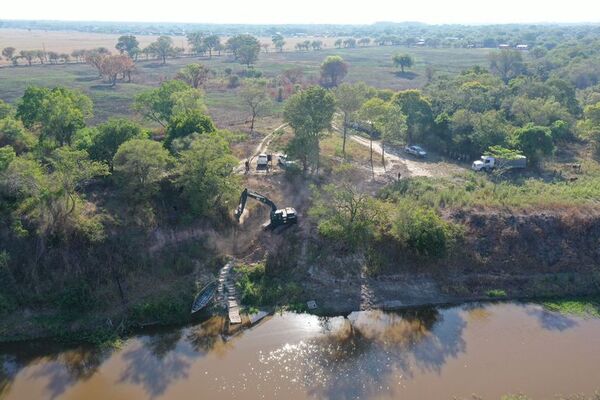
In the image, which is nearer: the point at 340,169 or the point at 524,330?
the point at 524,330

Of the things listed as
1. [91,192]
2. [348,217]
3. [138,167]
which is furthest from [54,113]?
[348,217]

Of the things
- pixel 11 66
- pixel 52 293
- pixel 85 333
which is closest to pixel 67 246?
pixel 52 293

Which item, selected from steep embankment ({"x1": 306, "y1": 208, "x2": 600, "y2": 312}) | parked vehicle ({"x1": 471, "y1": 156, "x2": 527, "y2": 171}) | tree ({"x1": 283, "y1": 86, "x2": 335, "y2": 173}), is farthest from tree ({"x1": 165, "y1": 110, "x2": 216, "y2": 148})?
parked vehicle ({"x1": 471, "y1": 156, "x2": 527, "y2": 171})

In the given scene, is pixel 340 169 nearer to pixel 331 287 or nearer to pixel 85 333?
pixel 331 287

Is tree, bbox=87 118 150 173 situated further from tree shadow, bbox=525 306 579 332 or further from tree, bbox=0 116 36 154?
tree shadow, bbox=525 306 579 332

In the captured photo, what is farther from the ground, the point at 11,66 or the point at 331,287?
the point at 11,66

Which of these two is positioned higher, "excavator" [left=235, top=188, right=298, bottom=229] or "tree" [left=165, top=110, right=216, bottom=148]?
"tree" [left=165, top=110, right=216, bottom=148]

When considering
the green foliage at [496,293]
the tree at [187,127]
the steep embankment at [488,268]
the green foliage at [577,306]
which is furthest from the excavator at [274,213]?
the green foliage at [577,306]
